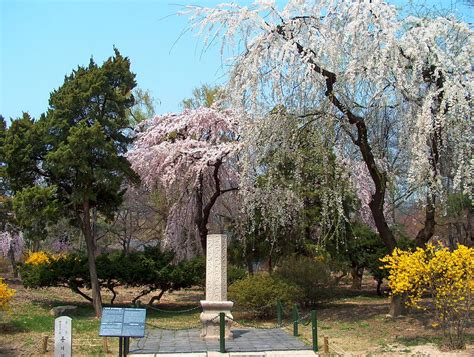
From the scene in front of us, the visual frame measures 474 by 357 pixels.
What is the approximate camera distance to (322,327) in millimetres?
13625

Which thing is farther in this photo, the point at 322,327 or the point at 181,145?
the point at 181,145

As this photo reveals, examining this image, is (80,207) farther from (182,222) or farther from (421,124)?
(421,124)

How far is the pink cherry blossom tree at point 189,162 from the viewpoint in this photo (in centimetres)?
1814

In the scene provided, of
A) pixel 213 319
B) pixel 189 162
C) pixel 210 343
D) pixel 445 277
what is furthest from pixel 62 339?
pixel 189 162

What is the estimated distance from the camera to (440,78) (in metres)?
11.3

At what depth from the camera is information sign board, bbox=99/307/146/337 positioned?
8.57 m

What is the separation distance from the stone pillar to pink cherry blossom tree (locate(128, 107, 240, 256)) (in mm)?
5622

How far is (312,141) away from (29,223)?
8605 millimetres

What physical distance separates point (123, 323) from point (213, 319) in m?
3.10

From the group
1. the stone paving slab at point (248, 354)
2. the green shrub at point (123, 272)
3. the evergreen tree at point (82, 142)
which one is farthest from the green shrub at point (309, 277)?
the stone paving slab at point (248, 354)

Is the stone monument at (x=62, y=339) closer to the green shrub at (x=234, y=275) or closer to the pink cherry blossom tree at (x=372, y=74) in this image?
the pink cherry blossom tree at (x=372, y=74)

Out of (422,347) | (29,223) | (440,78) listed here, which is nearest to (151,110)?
(29,223)

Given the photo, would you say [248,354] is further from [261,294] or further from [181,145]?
[181,145]

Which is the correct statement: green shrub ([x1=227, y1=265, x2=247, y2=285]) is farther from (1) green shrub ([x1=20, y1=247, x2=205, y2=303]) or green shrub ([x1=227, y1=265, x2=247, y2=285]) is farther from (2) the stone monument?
(2) the stone monument
